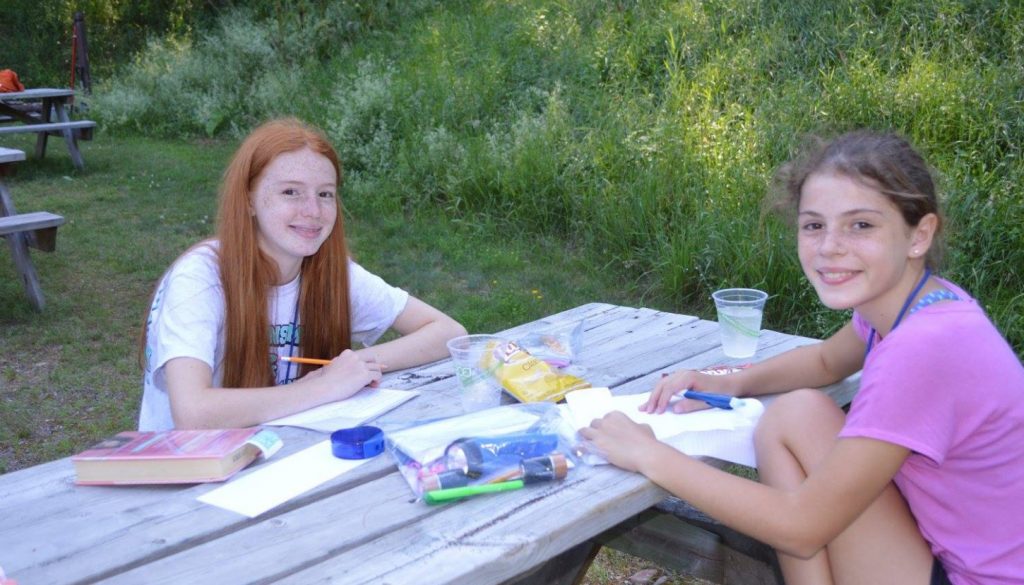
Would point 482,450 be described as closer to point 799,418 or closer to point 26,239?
point 799,418

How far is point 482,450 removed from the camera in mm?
1726

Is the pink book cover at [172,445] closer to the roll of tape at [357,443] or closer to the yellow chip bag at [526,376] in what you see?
the roll of tape at [357,443]

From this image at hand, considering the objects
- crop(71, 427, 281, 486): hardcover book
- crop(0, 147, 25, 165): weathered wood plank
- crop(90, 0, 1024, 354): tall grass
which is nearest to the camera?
crop(71, 427, 281, 486): hardcover book

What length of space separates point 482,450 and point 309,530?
0.33 meters

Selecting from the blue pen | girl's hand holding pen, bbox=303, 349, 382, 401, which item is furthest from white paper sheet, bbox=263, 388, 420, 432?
the blue pen

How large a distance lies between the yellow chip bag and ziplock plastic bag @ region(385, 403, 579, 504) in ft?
0.54

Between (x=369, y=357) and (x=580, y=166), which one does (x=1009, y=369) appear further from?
(x=580, y=166)

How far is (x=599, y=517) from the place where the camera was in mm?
1624

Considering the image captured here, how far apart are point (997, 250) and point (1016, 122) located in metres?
1.00

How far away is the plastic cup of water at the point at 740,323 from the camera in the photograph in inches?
97.9

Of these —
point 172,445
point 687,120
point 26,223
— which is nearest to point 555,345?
point 172,445

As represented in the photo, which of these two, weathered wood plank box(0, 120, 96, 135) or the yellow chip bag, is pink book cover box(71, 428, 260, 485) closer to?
the yellow chip bag

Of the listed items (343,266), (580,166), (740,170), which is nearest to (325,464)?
(343,266)

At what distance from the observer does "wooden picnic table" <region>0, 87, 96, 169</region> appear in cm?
876
